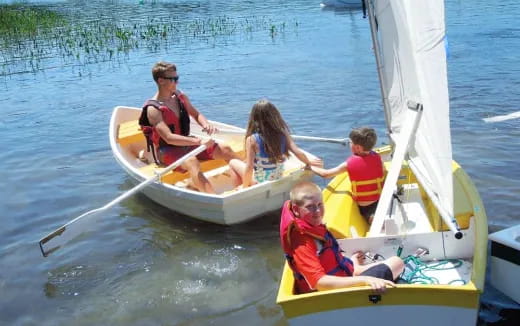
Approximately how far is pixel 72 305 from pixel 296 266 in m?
2.35

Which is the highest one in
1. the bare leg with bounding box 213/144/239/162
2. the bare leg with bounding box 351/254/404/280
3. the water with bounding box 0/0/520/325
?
the bare leg with bounding box 351/254/404/280

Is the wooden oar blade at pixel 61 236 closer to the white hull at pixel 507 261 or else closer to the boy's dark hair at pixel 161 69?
the boy's dark hair at pixel 161 69

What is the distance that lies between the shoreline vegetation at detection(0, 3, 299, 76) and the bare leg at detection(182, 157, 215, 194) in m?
11.2

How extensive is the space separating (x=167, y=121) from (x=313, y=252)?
10.7 ft

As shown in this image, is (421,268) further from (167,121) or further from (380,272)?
(167,121)

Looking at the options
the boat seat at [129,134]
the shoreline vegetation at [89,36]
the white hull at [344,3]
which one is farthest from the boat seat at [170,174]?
the white hull at [344,3]

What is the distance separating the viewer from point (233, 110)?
1077 centimetres

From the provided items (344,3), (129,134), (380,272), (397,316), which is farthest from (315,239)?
(344,3)

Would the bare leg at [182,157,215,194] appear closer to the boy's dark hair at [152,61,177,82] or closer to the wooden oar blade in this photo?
the boy's dark hair at [152,61,177,82]

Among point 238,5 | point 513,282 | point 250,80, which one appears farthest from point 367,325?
point 238,5

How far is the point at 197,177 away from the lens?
5.70m

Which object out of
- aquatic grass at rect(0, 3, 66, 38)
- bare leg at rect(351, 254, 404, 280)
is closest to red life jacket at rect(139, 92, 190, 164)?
bare leg at rect(351, 254, 404, 280)

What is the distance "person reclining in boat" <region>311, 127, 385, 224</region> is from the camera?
4.55 meters

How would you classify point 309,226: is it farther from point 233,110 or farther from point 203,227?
point 233,110
